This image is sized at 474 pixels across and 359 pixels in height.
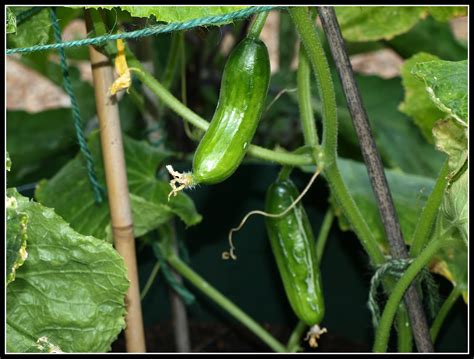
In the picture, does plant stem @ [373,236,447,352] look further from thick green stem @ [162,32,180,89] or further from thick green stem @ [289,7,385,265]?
thick green stem @ [162,32,180,89]

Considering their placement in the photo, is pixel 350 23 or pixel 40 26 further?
pixel 350 23

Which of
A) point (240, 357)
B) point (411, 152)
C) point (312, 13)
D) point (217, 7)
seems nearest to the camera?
point (217, 7)

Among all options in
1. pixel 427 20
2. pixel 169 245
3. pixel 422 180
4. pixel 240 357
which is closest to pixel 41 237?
pixel 240 357

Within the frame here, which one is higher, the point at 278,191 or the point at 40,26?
the point at 40,26

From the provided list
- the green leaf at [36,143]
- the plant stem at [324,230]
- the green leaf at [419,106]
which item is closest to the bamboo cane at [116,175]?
the plant stem at [324,230]

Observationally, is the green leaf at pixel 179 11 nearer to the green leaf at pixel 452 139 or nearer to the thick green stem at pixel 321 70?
the thick green stem at pixel 321 70

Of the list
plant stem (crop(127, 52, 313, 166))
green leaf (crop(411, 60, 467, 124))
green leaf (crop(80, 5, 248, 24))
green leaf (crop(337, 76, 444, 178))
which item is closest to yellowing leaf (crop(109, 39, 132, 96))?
plant stem (crop(127, 52, 313, 166))

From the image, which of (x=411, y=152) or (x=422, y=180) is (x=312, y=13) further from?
(x=411, y=152)

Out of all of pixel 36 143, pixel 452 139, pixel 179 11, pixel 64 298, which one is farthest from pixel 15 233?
pixel 36 143
